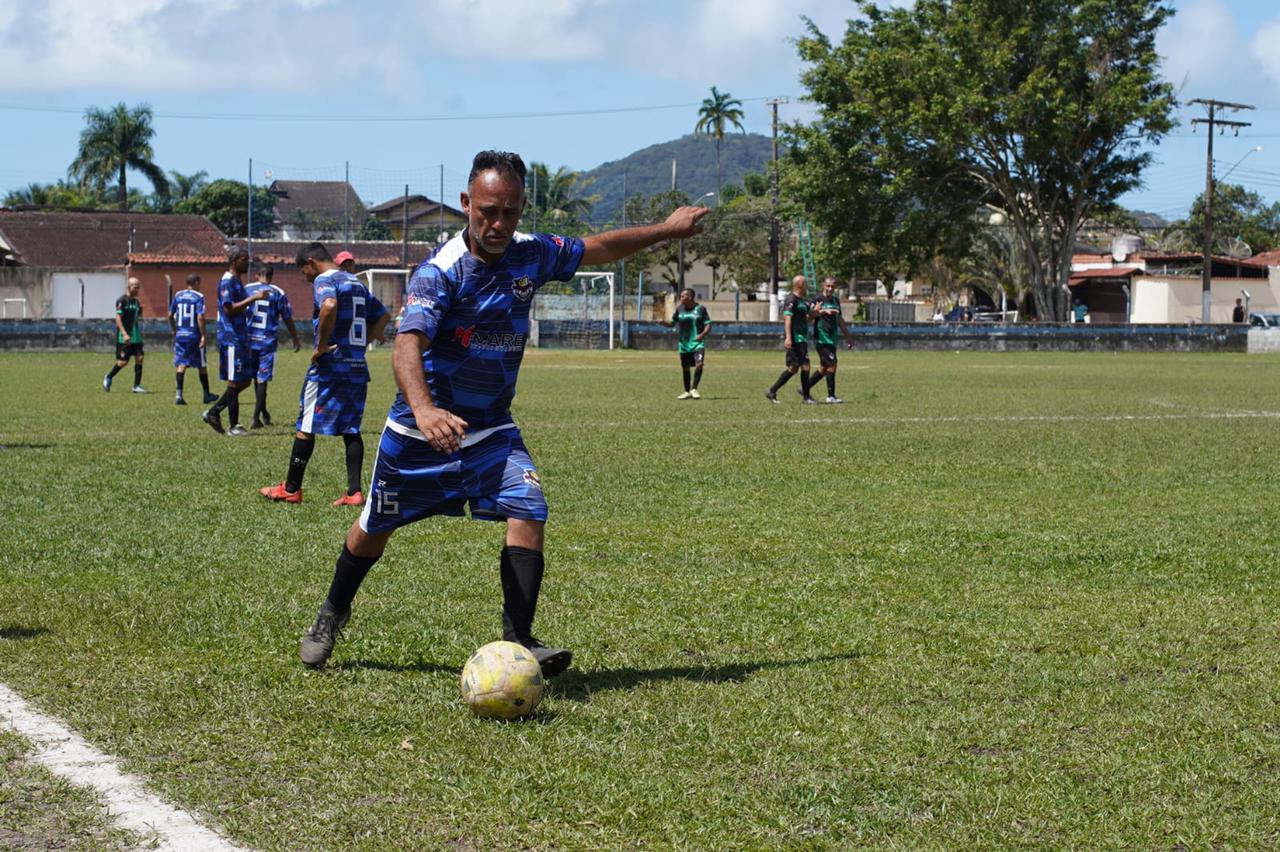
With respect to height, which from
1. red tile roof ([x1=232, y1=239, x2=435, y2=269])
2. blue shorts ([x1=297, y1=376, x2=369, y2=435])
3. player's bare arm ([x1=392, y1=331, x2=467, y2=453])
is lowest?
blue shorts ([x1=297, y1=376, x2=369, y2=435])

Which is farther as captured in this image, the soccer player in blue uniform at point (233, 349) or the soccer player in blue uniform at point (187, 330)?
the soccer player in blue uniform at point (187, 330)

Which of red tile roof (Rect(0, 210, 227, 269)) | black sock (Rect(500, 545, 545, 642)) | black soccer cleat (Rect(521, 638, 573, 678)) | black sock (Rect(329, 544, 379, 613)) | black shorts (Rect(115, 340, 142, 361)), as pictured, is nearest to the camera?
black soccer cleat (Rect(521, 638, 573, 678))

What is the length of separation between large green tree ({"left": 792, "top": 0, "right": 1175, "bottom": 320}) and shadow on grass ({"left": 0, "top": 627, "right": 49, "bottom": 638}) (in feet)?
161

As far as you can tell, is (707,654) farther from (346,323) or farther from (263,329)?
(263,329)

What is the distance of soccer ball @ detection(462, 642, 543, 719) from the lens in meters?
5.09

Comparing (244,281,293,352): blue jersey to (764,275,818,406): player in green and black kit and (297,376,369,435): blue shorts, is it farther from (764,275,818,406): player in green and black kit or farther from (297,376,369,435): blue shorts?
(764,275,818,406): player in green and black kit

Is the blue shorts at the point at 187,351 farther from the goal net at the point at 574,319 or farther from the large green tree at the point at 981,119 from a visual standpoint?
the large green tree at the point at 981,119

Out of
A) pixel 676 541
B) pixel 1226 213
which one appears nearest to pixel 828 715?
pixel 676 541

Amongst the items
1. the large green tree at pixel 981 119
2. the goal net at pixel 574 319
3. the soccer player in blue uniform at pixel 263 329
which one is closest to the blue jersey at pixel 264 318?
the soccer player in blue uniform at pixel 263 329

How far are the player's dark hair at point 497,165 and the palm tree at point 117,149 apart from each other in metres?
86.4

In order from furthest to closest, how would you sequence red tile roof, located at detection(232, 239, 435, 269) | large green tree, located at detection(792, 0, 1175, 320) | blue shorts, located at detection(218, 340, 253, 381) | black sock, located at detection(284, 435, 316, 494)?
red tile roof, located at detection(232, 239, 435, 269)
large green tree, located at detection(792, 0, 1175, 320)
blue shorts, located at detection(218, 340, 253, 381)
black sock, located at detection(284, 435, 316, 494)

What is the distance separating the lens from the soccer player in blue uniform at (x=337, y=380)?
35.8 ft

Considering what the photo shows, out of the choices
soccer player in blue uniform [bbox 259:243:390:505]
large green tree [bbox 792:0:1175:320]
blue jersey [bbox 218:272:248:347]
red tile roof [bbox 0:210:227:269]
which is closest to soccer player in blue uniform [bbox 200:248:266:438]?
blue jersey [bbox 218:272:248:347]

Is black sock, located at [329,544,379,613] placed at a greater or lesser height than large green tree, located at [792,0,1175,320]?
lesser
